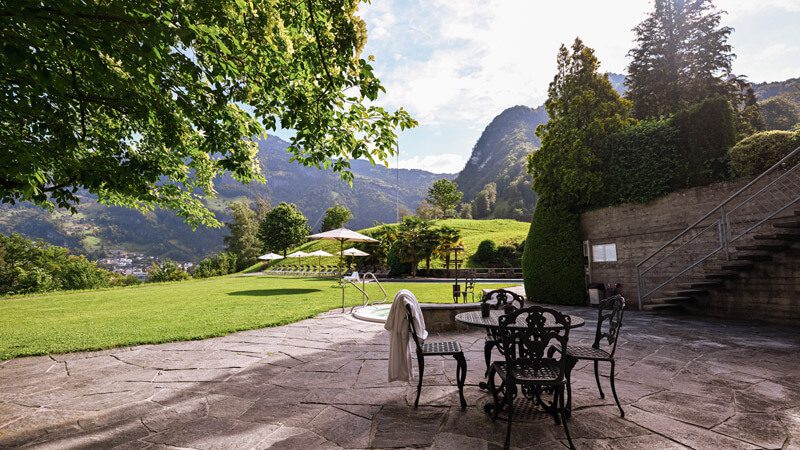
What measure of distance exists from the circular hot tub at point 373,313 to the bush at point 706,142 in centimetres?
897

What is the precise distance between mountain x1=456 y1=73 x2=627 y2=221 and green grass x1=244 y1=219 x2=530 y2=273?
43.8 meters

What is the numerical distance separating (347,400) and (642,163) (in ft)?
35.7

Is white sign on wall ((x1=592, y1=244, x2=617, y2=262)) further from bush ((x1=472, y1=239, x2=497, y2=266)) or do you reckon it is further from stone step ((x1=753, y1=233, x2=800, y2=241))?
bush ((x1=472, y1=239, x2=497, y2=266))

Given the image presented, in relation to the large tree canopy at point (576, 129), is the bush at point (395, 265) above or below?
below

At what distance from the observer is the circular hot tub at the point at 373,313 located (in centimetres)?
854

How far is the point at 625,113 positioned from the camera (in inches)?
478

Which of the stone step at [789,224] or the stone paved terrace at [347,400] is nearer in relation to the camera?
the stone paved terrace at [347,400]

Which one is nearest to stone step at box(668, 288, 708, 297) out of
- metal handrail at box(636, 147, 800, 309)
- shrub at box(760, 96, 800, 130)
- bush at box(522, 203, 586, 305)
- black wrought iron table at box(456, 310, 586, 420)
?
metal handrail at box(636, 147, 800, 309)

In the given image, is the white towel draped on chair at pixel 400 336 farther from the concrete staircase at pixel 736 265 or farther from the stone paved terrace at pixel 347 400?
the concrete staircase at pixel 736 265

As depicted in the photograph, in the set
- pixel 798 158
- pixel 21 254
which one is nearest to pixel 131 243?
pixel 21 254

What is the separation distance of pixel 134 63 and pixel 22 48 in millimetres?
796

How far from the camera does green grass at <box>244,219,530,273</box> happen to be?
32.0 metres

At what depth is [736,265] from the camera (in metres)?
8.05

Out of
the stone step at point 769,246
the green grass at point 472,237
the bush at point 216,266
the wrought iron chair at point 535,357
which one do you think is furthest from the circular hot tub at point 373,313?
the bush at point 216,266
